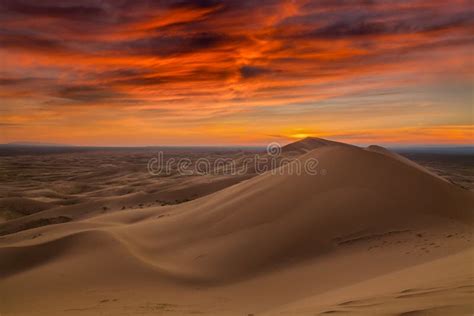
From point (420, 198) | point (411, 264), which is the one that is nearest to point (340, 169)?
point (420, 198)

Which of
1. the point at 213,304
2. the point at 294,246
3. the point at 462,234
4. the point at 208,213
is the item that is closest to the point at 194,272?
the point at 213,304

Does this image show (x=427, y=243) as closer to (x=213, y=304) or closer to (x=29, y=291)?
(x=213, y=304)

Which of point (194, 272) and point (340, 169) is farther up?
point (340, 169)

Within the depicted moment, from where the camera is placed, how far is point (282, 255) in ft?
24.9

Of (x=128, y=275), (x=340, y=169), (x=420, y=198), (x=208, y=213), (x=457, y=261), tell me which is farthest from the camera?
(x=340, y=169)

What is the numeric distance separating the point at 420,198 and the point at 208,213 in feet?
18.5

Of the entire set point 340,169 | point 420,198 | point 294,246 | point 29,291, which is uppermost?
point 340,169

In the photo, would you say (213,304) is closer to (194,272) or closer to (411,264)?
(194,272)

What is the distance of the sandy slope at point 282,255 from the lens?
4949 millimetres

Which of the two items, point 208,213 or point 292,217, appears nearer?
point 292,217

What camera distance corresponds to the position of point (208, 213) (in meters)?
10.6

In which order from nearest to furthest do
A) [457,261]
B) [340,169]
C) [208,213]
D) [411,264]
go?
1. [457,261]
2. [411,264]
3. [208,213]
4. [340,169]

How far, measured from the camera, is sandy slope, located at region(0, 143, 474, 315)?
4.95 meters

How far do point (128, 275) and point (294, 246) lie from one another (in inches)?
132
